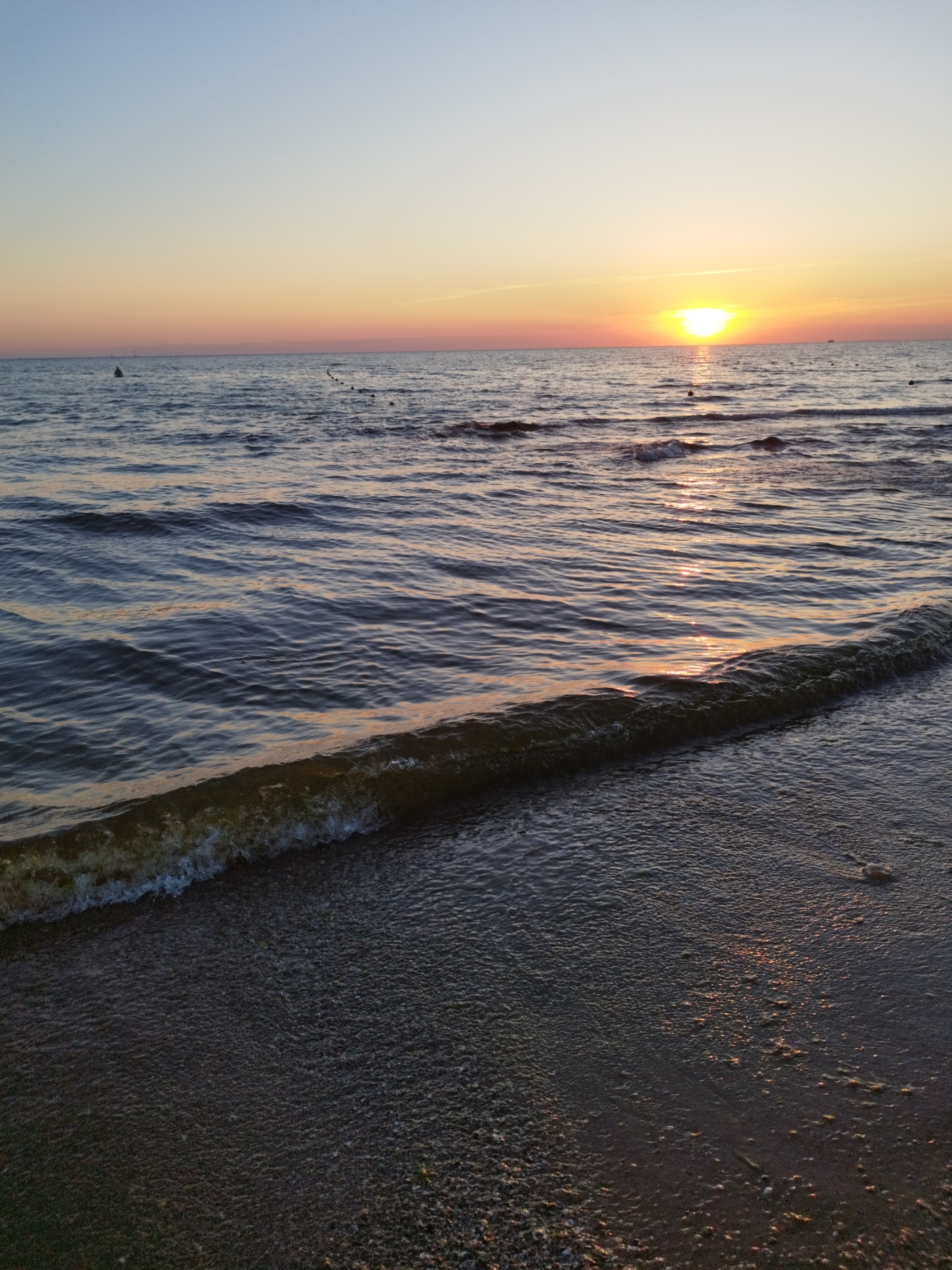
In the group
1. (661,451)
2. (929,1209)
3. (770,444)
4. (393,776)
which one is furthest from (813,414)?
(929,1209)

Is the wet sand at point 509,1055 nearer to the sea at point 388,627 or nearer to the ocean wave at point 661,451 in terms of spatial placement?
the sea at point 388,627

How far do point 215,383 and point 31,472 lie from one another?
58179mm

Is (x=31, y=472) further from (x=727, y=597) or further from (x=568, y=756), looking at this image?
(x=568, y=756)

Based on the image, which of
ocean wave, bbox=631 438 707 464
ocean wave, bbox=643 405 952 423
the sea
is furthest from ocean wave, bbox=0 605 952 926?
ocean wave, bbox=643 405 952 423

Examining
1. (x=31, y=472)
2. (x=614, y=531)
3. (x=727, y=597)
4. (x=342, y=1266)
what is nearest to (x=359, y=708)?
(x=342, y=1266)

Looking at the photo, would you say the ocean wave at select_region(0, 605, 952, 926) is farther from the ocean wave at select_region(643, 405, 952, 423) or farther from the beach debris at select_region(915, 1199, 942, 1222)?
the ocean wave at select_region(643, 405, 952, 423)

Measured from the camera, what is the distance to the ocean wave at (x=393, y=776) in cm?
487

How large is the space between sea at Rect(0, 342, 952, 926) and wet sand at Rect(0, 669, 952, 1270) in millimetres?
662

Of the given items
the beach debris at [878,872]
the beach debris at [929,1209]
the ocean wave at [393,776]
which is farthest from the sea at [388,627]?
the beach debris at [929,1209]

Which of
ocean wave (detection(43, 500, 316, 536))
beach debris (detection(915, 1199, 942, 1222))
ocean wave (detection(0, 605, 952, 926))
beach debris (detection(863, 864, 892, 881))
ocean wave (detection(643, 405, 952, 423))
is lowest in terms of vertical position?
beach debris (detection(915, 1199, 942, 1222))

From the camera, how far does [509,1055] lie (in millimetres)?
3445

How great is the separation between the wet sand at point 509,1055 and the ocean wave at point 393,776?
0.80 feet

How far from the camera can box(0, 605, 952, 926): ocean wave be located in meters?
4.87

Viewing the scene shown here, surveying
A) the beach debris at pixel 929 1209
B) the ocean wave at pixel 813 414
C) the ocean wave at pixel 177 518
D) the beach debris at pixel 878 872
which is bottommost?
the beach debris at pixel 929 1209
